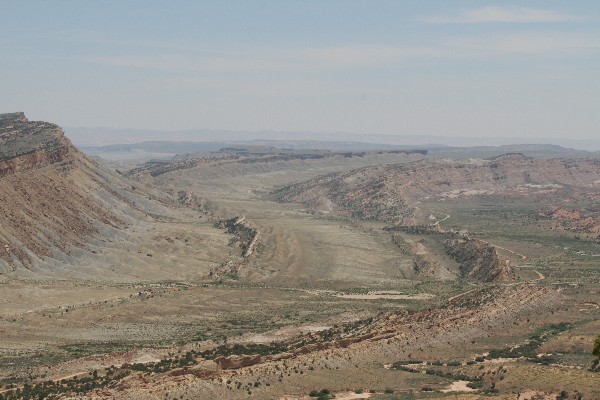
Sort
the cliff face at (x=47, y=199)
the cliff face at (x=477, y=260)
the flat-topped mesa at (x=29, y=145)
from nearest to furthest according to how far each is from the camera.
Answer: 1. the cliff face at (x=47, y=199)
2. the cliff face at (x=477, y=260)
3. the flat-topped mesa at (x=29, y=145)

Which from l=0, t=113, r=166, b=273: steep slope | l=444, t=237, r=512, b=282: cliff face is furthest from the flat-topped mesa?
l=444, t=237, r=512, b=282: cliff face

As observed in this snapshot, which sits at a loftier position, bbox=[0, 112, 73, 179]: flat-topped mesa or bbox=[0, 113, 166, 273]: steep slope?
bbox=[0, 112, 73, 179]: flat-topped mesa

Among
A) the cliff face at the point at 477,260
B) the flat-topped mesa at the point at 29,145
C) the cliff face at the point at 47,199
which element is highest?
the flat-topped mesa at the point at 29,145

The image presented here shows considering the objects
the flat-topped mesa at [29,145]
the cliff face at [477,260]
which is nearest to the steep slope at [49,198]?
the flat-topped mesa at [29,145]

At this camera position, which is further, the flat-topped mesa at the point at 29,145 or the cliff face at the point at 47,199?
the flat-topped mesa at the point at 29,145

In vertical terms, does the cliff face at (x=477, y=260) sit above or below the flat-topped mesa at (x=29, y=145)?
below

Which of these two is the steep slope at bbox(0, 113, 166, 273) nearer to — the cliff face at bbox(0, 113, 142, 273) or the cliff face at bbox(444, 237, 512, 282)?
the cliff face at bbox(0, 113, 142, 273)

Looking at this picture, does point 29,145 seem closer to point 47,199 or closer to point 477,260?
point 47,199

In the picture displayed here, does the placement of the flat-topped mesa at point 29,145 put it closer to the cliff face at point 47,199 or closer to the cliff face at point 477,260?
the cliff face at point 47,199
